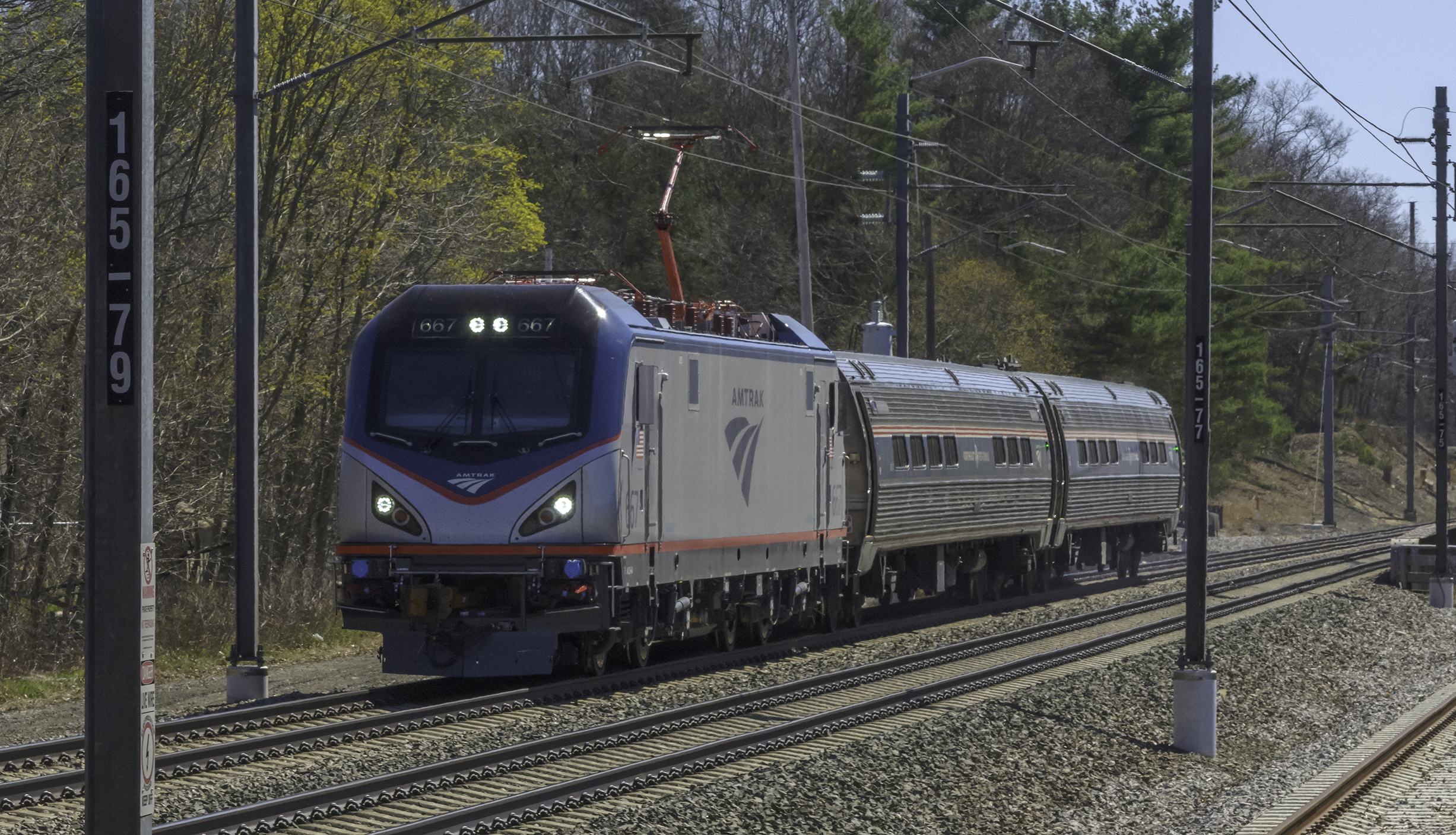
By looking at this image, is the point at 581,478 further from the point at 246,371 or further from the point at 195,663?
the point at 195,663

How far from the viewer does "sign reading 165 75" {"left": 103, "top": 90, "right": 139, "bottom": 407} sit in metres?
5.27

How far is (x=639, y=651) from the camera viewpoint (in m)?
17.0

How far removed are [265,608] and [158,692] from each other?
15.3 ft

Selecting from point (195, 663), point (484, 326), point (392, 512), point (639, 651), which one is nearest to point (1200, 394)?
point (639, 651)

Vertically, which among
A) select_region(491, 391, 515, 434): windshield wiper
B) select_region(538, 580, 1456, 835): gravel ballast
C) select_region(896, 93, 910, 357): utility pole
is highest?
select_region(896, 93, 910, 357): utility pole

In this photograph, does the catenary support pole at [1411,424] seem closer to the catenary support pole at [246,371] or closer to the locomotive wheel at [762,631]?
the locomotive wheel at [762,631]

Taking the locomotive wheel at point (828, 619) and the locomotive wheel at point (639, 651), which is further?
the locomotive wheel at point (828, 619)

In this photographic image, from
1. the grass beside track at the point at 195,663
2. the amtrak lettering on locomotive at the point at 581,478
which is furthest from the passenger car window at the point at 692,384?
the grass beside track at the point at 195,663

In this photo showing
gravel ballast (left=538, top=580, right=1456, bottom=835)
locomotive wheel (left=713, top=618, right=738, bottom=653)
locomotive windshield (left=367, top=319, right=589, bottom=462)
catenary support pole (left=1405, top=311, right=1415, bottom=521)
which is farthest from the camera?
catenary support pole (left=1405, top=311, right=1415, bottom=521)

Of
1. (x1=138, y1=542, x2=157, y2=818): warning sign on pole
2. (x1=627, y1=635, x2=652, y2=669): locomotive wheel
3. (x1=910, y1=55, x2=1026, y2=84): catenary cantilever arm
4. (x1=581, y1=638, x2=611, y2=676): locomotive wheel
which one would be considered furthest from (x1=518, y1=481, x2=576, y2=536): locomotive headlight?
(x1=910, y1=55, x2=1026, y2=84): catenary cantilever arm

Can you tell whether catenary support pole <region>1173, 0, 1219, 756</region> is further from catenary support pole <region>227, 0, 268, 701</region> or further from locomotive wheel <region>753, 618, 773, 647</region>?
catenary support pole <region>227, 0, 268, 701</region>

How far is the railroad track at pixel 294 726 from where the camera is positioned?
11.2 meters

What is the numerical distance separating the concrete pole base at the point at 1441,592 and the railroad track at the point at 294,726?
14.9 metres

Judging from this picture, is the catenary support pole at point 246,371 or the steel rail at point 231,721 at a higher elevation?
the catenary support pole at point 246,371
